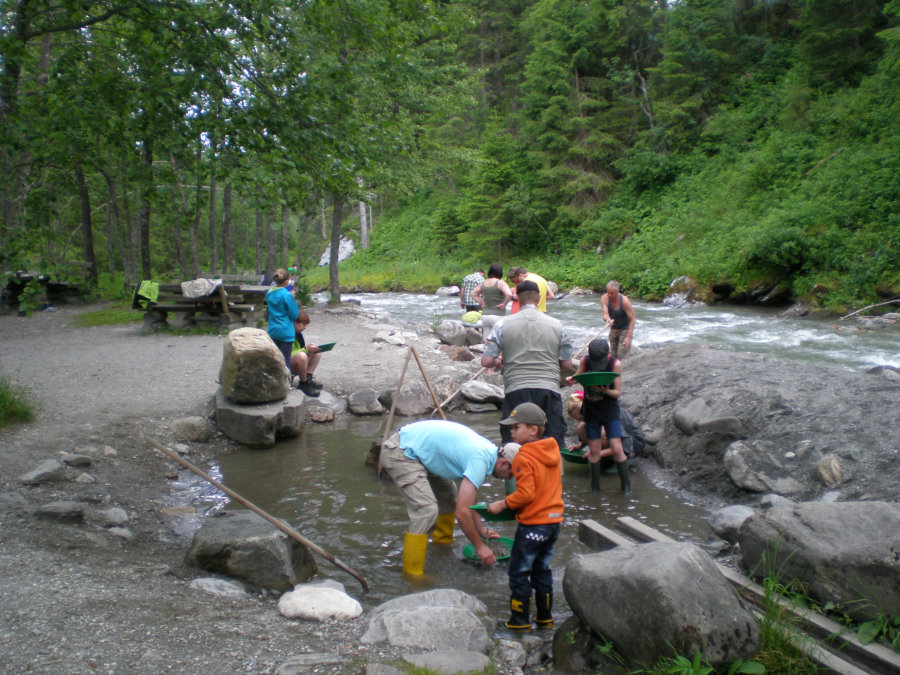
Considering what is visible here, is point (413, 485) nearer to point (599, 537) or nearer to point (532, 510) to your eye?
point (532, 510)

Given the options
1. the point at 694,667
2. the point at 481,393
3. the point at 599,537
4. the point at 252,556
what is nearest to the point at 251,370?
the point at 481,393

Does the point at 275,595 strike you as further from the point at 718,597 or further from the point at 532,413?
the point at 718,597


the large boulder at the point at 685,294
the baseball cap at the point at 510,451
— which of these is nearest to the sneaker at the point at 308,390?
the baseball cap at the point at 510,451

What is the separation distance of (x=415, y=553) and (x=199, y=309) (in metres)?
11.4

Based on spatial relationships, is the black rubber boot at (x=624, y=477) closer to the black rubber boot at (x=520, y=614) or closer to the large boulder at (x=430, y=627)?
the black rubber boot at (x=520, y=614)

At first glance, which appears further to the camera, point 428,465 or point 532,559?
point 428,465

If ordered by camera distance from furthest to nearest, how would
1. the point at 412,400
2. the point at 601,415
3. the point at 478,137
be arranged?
1. the point at 478,137
2. the point at 412,400
3. the point at 601,415

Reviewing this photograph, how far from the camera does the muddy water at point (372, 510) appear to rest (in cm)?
486

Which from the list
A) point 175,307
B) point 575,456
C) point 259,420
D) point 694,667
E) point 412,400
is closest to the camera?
point 694,667

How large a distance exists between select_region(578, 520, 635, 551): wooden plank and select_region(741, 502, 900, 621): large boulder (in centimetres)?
82

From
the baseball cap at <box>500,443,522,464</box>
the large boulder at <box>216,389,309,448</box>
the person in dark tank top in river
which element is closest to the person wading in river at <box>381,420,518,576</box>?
the baseball cap at <box>500,443,522,464</box>

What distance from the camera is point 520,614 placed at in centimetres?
414

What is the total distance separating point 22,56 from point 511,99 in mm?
40750

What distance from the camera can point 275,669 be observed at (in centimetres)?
322
